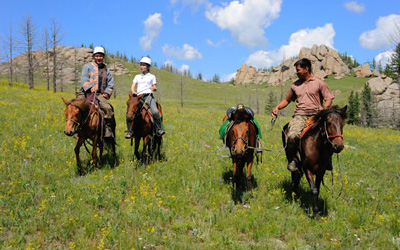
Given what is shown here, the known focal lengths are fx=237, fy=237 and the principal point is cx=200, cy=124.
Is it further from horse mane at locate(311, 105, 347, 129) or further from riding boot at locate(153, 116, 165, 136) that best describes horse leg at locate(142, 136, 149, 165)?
horse mane at locate(311, 105, 347, 129)

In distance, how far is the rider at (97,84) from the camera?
853 centimetres

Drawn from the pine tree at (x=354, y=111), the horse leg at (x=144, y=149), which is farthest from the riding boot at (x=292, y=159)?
the pine tree at (x=354, y=111)

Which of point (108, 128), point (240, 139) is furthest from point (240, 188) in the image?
point (108, 128)

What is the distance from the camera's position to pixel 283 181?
7.88m

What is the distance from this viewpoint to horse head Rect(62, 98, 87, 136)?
674 cm

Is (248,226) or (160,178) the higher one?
(160,178)

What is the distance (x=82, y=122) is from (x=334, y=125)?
6986 millimetres

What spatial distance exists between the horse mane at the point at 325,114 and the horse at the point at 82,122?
21.4 ft

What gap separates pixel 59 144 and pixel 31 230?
550cm

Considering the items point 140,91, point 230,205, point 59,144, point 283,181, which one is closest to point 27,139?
point 59,144

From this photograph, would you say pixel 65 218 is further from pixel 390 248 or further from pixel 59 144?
pixel 390 248

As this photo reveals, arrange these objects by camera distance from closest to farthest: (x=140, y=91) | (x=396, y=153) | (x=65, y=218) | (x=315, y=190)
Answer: (x=65, y=218) → (x=315, y=190) → (x=140, y=91) → (x=396, y=153)

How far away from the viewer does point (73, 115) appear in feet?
22.9

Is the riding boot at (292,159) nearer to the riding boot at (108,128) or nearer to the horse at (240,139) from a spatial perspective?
the horse at (240,139)
